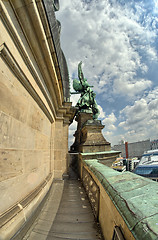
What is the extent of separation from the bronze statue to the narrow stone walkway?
21.8 feet

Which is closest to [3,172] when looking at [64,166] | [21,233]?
[21,233]

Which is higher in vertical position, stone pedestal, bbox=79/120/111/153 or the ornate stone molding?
the ornate stone molding

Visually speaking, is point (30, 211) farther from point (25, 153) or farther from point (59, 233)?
point (25, 153)

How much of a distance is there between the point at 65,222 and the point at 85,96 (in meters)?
8.28

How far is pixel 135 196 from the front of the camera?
98 centimetres

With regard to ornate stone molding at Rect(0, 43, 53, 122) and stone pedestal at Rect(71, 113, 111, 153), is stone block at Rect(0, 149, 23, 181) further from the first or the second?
stone pedestal at Rect(71, 113, 111, 153)

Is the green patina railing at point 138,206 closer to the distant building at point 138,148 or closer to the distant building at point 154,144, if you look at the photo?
the distant building at point 138,148

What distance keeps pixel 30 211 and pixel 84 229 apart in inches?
33.8

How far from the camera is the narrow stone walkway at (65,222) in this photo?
5.13 ft

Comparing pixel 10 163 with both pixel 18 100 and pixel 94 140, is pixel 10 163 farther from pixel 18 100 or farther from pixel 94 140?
pixel 94 140

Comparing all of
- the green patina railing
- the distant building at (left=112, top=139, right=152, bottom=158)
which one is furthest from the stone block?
the distant building at (left=112, top=139, right=152, bottom=158)

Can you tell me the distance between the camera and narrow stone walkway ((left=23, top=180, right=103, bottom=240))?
156cm

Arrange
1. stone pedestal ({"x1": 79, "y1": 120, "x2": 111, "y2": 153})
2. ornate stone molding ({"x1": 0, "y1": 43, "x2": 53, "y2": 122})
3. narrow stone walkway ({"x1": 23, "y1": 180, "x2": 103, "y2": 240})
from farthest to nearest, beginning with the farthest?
stone pedestal ({"x1": 79, "y1": 120, "x2": 111, "y2": 153}) < narrow stone walkway ({"x1": 23, "y1": 180, "x2": 103, "y2": 240}) < ornate stone molding ({"x1": 0, "y1": 43, "x2": 53, "y2": 122})

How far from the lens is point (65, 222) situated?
6.09 ft
